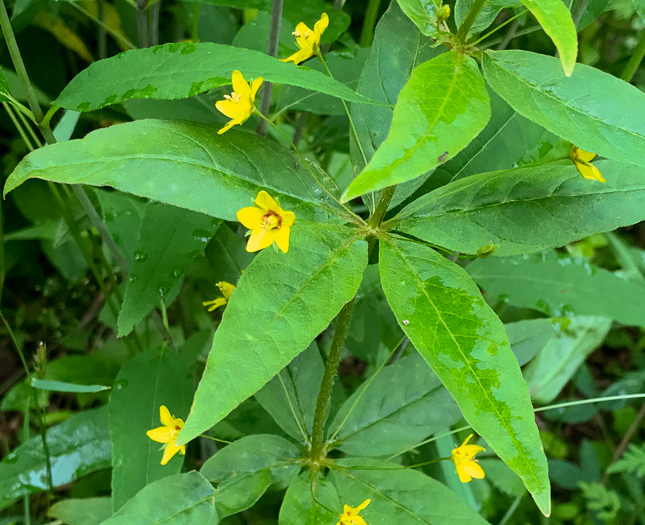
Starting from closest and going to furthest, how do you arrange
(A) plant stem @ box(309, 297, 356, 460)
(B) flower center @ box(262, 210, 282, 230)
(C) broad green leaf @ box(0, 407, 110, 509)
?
(B) flower center @ box(262, 210, 282, 230) < (A) plant stem @ box(309, 297, 356, 460) < (C) broad green leaf @ box(0, 407, 110, 509)

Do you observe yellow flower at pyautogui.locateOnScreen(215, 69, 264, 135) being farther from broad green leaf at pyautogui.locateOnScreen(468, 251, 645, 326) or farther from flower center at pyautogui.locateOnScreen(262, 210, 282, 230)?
broad green leaf at pyautogui.locateOnScreen(468, 251, 645, 326)

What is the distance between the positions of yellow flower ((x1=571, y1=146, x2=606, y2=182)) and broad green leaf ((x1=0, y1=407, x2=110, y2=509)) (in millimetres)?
823

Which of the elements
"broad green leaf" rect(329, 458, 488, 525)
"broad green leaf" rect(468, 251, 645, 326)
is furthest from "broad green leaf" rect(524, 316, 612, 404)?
"broad green leaf" rect(329, 458, 488, 525)

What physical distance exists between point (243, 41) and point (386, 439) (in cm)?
66

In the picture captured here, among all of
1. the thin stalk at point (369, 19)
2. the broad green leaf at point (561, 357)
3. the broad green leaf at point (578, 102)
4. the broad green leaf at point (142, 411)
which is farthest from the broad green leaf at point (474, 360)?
the broad green leaf at point (561, 357)

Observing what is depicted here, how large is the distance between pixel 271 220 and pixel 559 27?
287 mm

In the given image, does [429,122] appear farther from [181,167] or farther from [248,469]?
[248,469]

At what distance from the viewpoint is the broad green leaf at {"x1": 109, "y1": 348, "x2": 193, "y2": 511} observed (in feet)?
2.35

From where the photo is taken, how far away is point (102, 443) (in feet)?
2.97

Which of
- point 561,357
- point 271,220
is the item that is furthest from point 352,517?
point 561,357

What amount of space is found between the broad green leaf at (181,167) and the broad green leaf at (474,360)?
154 millimetres

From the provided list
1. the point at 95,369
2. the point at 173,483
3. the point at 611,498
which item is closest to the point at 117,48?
the point at 95,369

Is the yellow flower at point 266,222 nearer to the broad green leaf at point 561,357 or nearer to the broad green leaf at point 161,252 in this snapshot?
the broad green leaf at point 161,252

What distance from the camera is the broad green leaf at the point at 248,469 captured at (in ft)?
2.15
